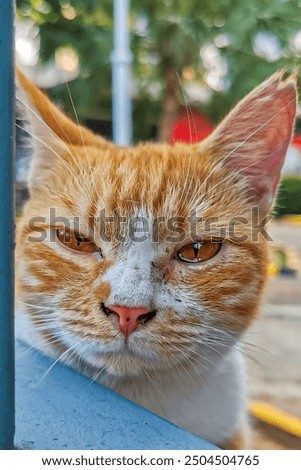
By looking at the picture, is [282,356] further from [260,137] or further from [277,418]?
[260,137]

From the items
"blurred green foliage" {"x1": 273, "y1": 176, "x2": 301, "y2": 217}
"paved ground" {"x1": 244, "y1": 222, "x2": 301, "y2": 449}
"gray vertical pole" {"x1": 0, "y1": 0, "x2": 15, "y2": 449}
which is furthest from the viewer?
"paved ground" {"x1": 244, "y1": 222, "x2": 301, "y2": 449}

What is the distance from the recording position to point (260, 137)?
0.61m

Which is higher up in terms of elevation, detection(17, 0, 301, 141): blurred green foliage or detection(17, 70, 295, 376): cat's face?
detection(17, 0, 301, 141): blurred green foliage

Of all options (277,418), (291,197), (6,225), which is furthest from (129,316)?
(277,418)

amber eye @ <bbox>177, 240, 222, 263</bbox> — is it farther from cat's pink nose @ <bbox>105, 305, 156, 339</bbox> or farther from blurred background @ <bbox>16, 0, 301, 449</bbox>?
blurred background @ <bbox>16, 0, 301, 449</bbox>

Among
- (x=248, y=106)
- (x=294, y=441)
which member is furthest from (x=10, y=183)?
(x=294, y=441)

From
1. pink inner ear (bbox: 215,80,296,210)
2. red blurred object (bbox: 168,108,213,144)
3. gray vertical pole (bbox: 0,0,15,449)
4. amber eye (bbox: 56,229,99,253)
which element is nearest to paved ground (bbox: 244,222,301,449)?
red blurred object (bbox: 168,108,213,144)

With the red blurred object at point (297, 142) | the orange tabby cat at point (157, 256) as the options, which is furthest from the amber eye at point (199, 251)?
the red blurred object at point (297, 142)

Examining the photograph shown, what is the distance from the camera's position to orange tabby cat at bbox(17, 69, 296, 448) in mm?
520

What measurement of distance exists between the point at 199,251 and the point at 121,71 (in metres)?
0.55

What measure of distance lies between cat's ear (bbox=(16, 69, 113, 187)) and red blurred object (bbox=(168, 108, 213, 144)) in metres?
0.24

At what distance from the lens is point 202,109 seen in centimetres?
101

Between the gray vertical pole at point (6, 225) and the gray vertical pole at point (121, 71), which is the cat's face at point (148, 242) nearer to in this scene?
the gray vertical pole at point (6, 225)

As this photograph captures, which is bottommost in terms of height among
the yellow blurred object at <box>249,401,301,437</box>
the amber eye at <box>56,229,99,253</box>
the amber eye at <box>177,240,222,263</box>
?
the yellow blurred object at <box>249,401,301,437</box>
